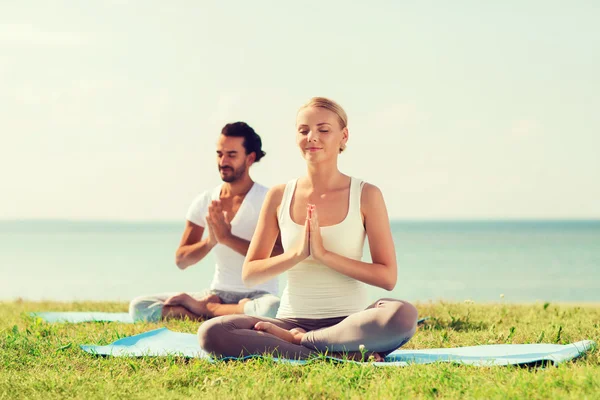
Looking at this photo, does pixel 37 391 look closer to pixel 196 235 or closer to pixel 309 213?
pixel 309 213

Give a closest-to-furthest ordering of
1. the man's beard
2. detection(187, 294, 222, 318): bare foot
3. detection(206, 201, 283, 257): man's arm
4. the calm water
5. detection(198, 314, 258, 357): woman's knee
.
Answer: detection(198, 314, 258, 357): woman's knee
detection(206, 201, 283, 257): man's arm
detection(187, 294, 222, 318): bare foot
the man's beard
the calm water

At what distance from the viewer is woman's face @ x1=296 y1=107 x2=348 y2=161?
16.1ft

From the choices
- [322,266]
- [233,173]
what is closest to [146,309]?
[233,173]

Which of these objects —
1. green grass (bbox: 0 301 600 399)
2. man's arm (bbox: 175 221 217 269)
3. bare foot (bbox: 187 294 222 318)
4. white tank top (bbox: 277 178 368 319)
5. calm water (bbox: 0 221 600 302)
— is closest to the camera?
green grass (bbox: 0 301 600 399)

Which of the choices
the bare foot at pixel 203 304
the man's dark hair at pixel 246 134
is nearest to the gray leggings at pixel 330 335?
the bare foot at pixel 203 304

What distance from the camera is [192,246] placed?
759 cm

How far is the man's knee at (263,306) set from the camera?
23.2 feet

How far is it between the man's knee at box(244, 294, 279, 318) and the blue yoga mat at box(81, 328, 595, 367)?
1.37 metres

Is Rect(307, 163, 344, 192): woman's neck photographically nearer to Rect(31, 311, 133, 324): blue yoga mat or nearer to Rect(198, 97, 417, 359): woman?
Rect(198, 97, 417, 359): woman

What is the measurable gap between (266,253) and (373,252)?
0.74m

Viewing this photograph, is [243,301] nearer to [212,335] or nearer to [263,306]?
[263,306]

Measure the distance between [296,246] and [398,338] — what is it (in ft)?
2.85

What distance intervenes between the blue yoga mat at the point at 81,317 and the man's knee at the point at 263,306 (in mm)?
1371

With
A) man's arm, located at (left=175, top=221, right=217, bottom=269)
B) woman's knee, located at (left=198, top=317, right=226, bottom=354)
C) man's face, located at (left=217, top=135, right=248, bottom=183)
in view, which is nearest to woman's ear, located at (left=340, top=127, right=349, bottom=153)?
woman's knee, located at (left=198, top=317, right=226, bottom=354)
